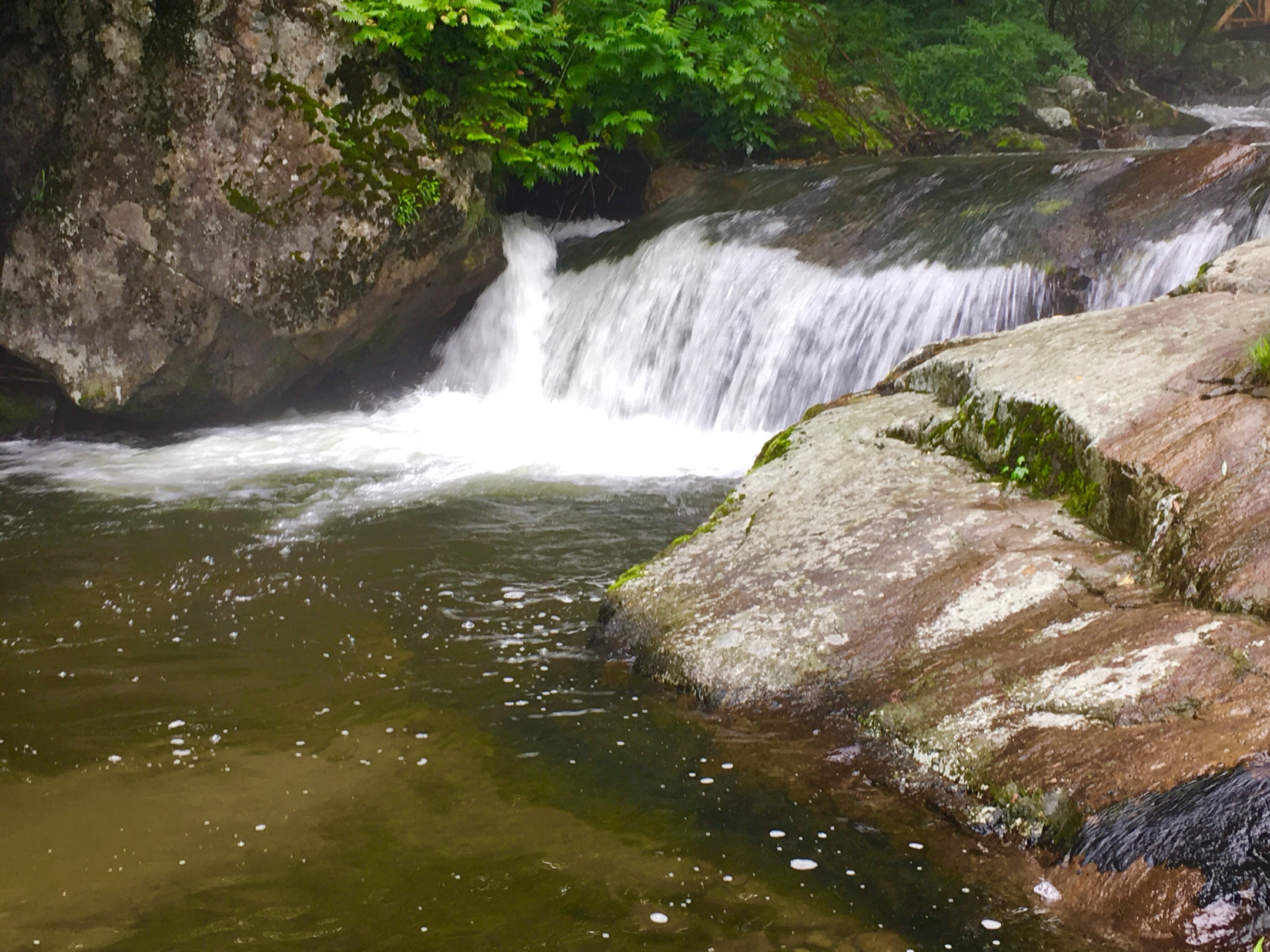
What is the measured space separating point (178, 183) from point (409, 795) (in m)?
7.51

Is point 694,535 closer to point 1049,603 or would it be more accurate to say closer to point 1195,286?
point 1049,603

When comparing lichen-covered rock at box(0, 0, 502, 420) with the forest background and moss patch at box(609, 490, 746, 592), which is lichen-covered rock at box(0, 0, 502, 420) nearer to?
the forest background

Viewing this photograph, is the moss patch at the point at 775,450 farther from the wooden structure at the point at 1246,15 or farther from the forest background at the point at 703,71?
the wooden structure at the point at 1246,15

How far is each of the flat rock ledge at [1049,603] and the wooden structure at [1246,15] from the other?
1968cm

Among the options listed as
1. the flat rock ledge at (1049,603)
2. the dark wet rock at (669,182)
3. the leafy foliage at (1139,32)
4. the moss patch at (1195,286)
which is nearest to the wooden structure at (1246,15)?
the leafy foliage at (1139,32)

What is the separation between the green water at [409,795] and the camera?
109 inches

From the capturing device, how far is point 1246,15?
21203 millimetres

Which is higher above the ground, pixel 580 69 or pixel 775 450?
pixel 580 69

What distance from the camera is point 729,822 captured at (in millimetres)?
3262

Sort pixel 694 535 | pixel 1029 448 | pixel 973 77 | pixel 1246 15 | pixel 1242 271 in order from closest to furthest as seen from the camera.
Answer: pixel 1029 448
pixel 694 535
pixel 1242 271
pixel 973 77
pixel 1246 15

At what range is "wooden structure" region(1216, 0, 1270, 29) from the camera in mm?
20625

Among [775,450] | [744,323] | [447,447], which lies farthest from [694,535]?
[744,323]

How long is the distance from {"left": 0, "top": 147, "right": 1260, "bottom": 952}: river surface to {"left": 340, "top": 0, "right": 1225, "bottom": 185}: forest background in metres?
3.33

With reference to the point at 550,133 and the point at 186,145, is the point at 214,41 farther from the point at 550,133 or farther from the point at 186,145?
the point at 550,133
